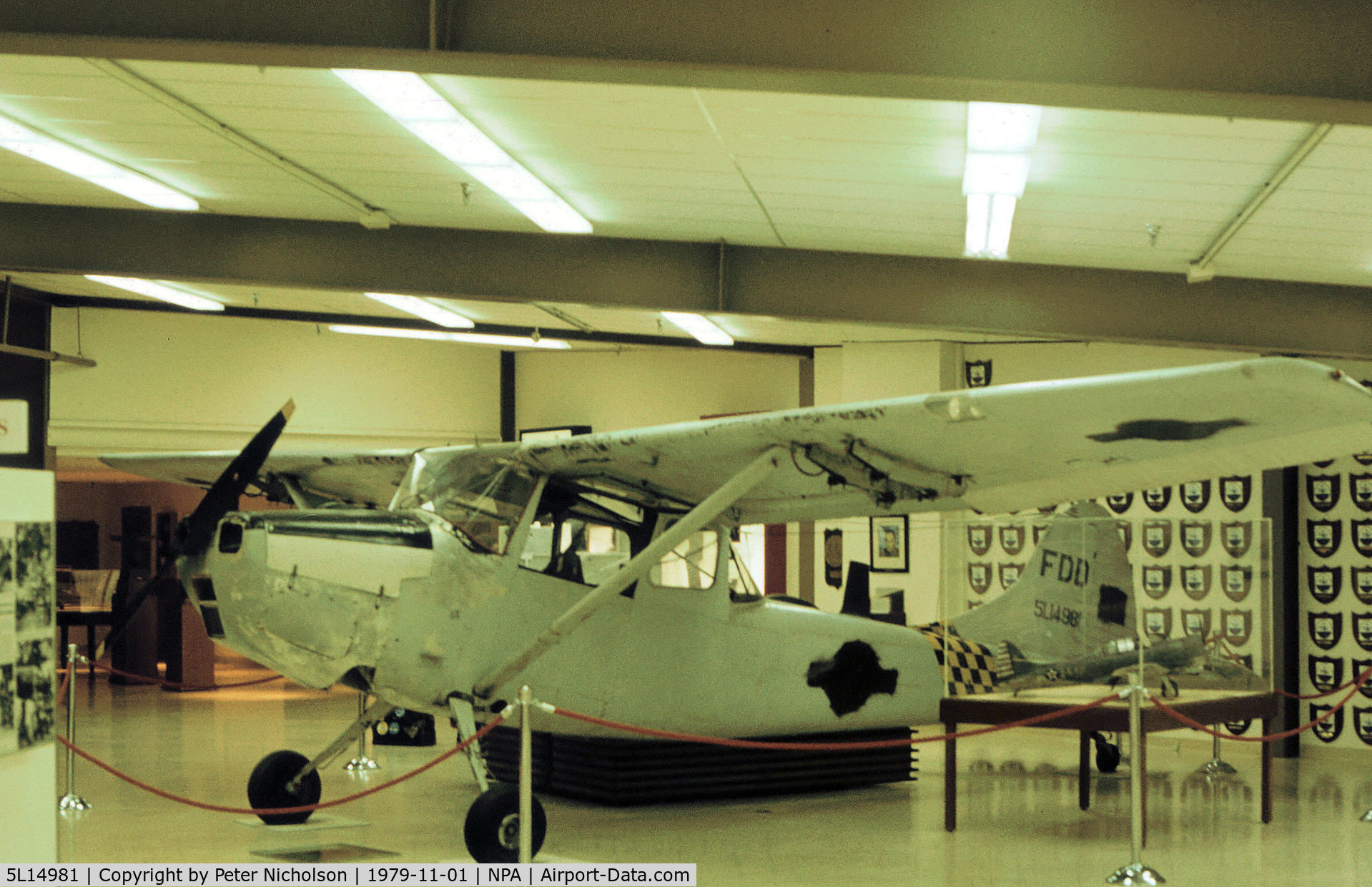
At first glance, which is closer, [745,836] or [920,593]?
[745,836]

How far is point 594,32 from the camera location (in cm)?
463

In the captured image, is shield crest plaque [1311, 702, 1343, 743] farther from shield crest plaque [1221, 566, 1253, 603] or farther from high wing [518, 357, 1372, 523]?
high wing [518, 357, 1372, 523]

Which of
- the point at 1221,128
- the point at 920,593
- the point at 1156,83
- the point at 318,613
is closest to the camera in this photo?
the point at 1156,83

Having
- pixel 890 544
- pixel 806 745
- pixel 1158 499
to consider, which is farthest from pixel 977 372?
pixel 806 745

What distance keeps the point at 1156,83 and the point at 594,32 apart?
75.2 inches

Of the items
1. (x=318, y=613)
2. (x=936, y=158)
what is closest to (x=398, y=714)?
(x=318, y=613)

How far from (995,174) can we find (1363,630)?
256 inches

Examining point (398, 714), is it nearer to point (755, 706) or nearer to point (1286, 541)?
point (755, 706)

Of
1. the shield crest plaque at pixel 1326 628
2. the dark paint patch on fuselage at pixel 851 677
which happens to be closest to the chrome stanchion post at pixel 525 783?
the dark paint patch on fuselage at pixel 851 677

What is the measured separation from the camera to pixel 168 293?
13.6 metres

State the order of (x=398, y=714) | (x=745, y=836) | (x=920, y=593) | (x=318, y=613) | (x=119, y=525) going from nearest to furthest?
(x=318, y=613) < (x=745, y=836) < (x=398, y=714) < (x=920, y=593) < (x=119, y=525)

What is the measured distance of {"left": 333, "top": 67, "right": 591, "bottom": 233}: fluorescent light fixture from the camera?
6332mm

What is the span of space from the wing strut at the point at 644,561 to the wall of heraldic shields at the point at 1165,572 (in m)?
2.36

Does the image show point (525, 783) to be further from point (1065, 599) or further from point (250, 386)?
point (250, 386)
